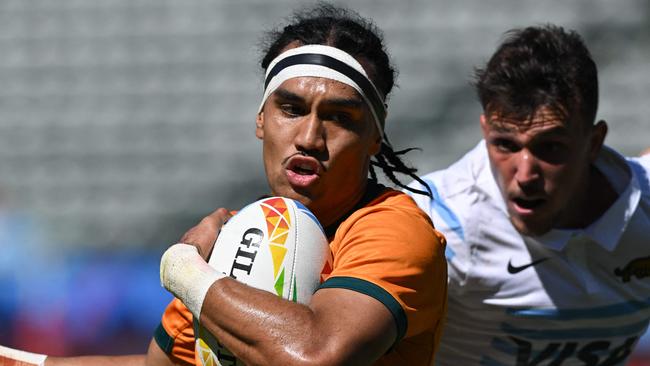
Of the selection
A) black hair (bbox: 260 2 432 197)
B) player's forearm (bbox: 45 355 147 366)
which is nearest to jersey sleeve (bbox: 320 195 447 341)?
black hair (bbox: 260 2 432 197)

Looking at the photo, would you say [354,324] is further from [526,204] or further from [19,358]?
[526,204]

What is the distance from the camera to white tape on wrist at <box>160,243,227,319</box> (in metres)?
2.73

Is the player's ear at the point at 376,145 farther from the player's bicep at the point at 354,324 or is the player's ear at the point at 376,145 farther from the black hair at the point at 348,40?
the player's bicep at the point at 354,324

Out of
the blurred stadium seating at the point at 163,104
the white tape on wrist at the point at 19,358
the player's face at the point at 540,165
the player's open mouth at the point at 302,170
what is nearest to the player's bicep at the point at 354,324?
the player's open mouth at the point at 302,170

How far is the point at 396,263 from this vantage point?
2.73m

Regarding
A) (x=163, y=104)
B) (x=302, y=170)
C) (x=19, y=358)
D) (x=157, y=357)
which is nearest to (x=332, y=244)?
(x=302, y=170)

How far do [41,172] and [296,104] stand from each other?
263 inches

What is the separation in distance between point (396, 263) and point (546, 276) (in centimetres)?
182

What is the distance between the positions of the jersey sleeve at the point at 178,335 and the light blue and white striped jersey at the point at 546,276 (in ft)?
4.60

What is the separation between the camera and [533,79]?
13.9 feet

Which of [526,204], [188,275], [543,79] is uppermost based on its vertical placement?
[543,79]

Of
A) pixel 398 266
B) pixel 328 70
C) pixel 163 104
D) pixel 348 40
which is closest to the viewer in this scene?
pixel 398 266

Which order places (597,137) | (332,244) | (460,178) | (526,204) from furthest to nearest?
(460,178)
(597,137)
(526,204)
(332,244)

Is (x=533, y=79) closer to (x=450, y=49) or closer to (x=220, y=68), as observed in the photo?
(x=450, y=49)
